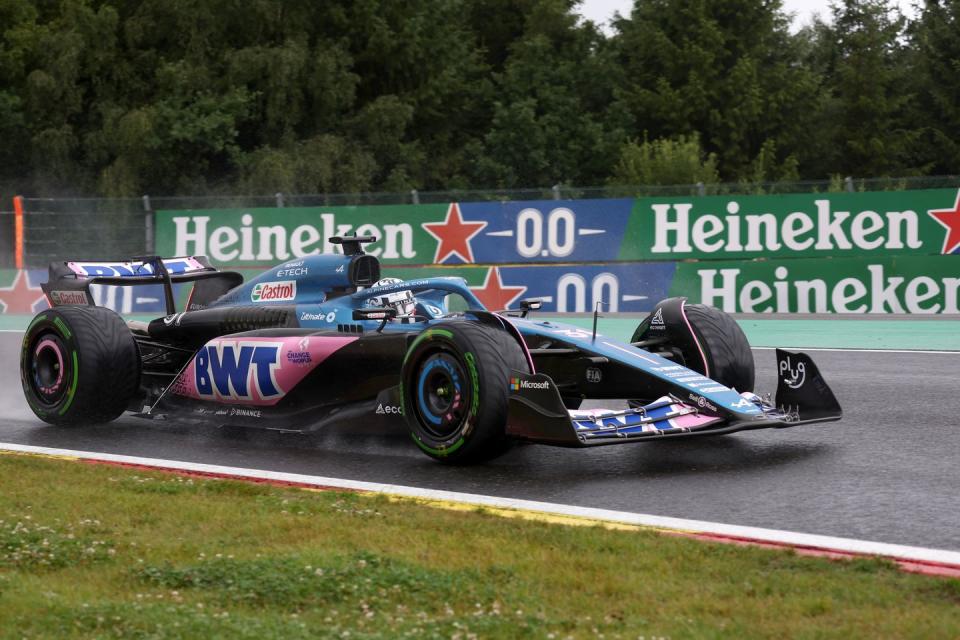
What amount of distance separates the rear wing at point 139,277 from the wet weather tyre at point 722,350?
3.57 m

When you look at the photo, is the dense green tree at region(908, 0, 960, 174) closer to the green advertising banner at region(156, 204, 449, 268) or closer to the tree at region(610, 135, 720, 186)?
the tree at region(610, 135, 720, 186)

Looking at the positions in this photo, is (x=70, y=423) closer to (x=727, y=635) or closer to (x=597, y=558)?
(x=597, y=558)

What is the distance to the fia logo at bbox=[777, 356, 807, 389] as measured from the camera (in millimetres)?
7387

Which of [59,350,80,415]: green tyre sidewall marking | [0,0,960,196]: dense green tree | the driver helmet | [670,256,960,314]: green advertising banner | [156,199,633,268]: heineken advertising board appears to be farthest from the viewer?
[0,0,960,196]: dense green tree

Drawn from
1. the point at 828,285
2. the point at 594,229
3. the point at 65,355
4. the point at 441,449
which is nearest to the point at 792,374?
the point at 441,449

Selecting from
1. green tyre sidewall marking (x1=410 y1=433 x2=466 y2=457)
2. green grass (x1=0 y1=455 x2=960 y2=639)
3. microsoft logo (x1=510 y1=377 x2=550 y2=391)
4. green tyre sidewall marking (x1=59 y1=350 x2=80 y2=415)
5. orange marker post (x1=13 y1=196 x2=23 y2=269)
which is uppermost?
orange marker post (x1=13 y1=196 x2=23 y2=269)

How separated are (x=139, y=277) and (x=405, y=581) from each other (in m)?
5.68

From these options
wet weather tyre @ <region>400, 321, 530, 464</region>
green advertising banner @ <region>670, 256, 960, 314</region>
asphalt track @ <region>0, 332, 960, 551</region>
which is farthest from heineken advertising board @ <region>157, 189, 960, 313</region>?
wet weather tyre @ <region>400, 321, 530, 464</region>

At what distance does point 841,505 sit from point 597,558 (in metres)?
1.53

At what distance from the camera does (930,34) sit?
42.8 m

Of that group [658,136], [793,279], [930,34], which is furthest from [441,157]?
[793,279]

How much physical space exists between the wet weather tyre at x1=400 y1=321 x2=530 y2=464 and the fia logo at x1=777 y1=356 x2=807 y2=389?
151cm

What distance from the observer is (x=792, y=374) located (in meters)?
7.41

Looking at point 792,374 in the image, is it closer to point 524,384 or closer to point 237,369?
point 524,384
